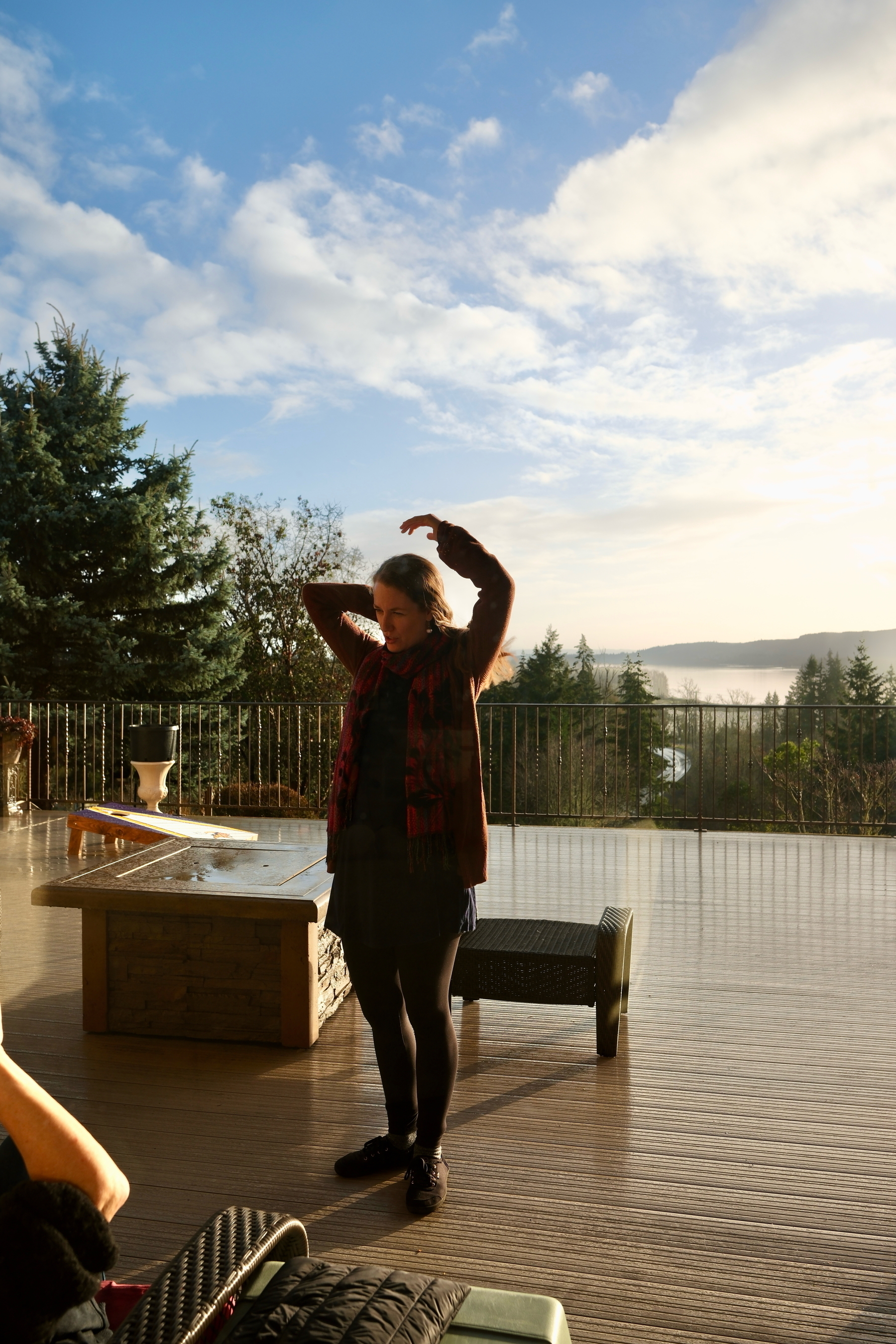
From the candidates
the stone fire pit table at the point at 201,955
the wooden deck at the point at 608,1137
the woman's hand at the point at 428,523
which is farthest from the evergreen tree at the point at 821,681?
the woman's hand at the point at 428,523

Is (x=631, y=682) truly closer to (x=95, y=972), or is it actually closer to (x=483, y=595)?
(x=95, y=972)

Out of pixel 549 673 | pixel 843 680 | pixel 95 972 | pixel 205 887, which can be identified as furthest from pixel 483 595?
pixel 843 680


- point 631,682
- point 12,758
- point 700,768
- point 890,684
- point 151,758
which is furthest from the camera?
point 890,684

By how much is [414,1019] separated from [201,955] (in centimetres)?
119

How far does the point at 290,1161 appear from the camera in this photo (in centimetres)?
214

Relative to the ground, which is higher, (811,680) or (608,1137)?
(811,680)

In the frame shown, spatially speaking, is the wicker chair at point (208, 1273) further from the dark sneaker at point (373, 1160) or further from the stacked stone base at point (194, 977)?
the stacked stone base at point (194, 977)

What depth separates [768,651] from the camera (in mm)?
17359

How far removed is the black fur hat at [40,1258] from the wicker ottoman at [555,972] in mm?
Result: 2120

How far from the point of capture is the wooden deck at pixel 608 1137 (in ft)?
5.57

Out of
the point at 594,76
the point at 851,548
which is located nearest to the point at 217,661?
the point at 594,76

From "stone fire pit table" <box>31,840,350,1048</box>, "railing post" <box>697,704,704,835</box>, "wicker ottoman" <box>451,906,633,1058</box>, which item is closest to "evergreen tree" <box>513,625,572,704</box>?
"railing post" <box>697,704,704,835</box>

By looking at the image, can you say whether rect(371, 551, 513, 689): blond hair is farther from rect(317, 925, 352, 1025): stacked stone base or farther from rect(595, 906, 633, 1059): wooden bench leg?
rect(317, 925, 352, 1025): stacked stone base

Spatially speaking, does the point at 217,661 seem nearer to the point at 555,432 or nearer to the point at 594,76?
the point at 555,432
